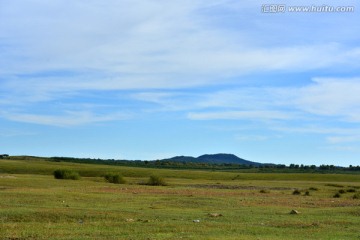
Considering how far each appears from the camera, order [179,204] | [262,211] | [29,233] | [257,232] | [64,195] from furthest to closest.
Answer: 1. [64,195]
2. [179,204]
3. [262,211]
4. [257,232]
5. [29,233]

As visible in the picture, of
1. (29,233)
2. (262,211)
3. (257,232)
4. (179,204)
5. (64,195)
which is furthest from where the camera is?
(64,195)

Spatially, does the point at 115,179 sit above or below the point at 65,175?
below

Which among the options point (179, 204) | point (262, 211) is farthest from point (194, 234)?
point (179, 204)

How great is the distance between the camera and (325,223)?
96.9 feet

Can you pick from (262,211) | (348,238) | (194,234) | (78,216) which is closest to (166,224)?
(194,234)

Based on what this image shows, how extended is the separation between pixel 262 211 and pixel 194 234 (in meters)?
13.5

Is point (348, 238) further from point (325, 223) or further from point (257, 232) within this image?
point (325, 223)

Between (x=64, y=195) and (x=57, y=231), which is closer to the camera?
(x=57, y=231)

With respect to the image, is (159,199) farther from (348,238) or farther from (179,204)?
(348,238)

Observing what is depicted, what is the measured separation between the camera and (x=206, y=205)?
4000cm

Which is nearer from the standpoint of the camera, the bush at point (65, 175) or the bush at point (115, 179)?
the bush at point (115, 179)

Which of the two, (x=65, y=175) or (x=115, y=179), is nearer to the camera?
(x=65, y=175)

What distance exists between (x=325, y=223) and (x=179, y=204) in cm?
1315

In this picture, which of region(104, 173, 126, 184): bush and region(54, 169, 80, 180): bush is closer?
region(104, 173, 126, 184): bush
